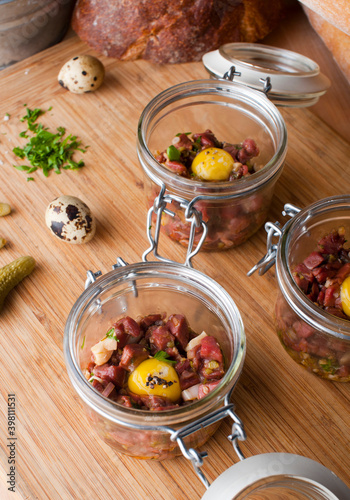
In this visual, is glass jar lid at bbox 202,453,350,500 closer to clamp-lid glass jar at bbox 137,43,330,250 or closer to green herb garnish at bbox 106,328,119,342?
green herb garnish at bbox 106,328,119,342

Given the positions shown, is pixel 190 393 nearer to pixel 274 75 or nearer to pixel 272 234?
pixel 272 234

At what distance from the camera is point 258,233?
2.28m

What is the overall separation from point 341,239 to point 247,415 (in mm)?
698

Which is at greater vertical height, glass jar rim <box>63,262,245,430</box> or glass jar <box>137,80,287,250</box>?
glass jar <box>137,80,287,250</box>

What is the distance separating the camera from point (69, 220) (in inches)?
83.4

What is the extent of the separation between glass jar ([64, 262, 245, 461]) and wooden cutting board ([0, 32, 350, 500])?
0.50ft

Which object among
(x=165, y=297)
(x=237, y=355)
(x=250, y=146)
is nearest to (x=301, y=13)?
(x=250, y=146)

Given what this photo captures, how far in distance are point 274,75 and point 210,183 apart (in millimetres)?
615

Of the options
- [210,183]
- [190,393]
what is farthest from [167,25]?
[190,393]

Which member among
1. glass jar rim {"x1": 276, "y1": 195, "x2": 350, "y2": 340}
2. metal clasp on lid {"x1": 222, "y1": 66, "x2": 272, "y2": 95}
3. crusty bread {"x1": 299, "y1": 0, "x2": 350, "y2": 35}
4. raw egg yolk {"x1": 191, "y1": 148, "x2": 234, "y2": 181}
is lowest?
glass jar rim {"x1": 276, "y1": 195, "x2": 350, "y2": 340}

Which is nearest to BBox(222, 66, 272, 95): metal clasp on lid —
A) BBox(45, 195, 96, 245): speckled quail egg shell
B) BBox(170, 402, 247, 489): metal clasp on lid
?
BBox(45, 195, 96, 245): speckled quail egg shell

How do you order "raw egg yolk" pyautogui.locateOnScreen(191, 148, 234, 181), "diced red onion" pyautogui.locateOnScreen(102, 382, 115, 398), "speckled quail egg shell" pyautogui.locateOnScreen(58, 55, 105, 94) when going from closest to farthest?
"diced red onion" pyautogui.locateOnScreen(102, 382, 115, 398)
"raw egg yolk" pyautogui.locateOnScreen(191, 148, 234, 181)
"speckled quail egg shell" pyautogui.locateOnScreen(58, 55, 105, 94)

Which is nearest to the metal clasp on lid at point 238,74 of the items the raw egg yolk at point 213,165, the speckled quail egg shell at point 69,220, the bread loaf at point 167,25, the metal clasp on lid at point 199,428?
the raw egg yolk at point 213,165

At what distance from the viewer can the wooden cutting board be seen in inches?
69.7
